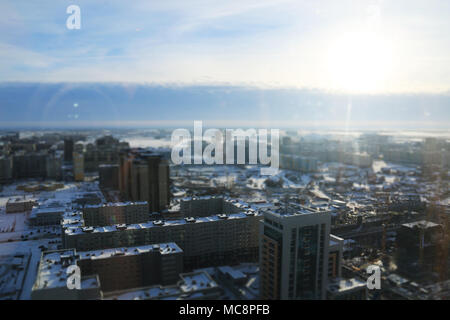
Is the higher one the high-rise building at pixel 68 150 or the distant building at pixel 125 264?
the high-rise building at pixel 68 150

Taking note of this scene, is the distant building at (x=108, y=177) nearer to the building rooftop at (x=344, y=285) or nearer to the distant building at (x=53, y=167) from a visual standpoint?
the distant building at (x=53, y=167)

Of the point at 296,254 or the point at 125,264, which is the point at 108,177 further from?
the point at 296,254

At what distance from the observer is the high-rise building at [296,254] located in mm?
4324

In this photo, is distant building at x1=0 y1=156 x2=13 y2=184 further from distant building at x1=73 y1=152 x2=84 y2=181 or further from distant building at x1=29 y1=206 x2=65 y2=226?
distant building at x1=29 y1=206 x2=65 y2=226

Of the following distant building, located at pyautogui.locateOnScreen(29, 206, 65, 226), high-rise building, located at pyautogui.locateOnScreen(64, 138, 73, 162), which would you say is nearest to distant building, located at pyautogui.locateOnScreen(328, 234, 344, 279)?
distant building, located at pyautogui.locateOnScreen(29, 206, 65, 226)

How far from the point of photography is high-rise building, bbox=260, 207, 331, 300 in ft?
14.2

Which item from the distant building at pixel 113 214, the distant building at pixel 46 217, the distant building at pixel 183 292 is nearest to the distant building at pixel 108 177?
the distant building at pixel 46 217

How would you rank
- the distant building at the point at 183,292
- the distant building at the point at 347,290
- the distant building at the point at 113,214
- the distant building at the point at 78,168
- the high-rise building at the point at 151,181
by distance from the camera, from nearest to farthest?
the distant building at the point at 183,292 < the distant building at the point at 347,290 < the distant building at the point at 113,214 < the high-rise building at the point at 151,181 < the distant building at the point at 78,168

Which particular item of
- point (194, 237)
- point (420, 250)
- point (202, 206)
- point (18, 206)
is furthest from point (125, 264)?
point (18, 206)

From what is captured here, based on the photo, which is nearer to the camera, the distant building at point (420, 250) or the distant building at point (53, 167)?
the distant building at point (420, 250)

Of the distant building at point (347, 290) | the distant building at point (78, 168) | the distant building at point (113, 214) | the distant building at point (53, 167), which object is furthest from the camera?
the distant building at point (53, 167)
